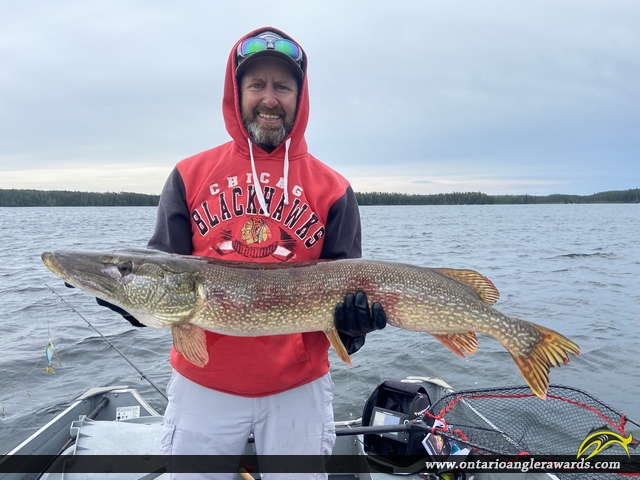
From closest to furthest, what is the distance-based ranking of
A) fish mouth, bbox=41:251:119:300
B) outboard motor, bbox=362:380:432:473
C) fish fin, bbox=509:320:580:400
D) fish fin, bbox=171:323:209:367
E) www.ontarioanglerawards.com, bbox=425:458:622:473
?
1. fish fin, bbox=171:323:209:367
2. fish mouth, bbox=41:251:119:300
3. fish fin, bbox=509:320:580:400
4. www.ontarioanglerawards.com, bbox=425:458:622:473
5. outboard motor, bbox=362:380:432:473

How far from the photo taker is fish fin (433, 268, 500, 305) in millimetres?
2820

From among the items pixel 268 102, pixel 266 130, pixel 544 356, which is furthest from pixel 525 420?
pixel 268 102

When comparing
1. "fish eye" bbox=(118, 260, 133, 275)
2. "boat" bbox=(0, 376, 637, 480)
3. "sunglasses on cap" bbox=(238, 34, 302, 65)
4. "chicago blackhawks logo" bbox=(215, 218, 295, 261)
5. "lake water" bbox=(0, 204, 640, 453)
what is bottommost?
"lake water" bbox=(0, 204, 640, 453)

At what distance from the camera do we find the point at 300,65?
291 centimetres

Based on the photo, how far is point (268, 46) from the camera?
2762 mm

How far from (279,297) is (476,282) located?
1.26 m

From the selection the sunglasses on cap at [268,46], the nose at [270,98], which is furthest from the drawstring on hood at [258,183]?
the sunglasses on cap at [268,46]

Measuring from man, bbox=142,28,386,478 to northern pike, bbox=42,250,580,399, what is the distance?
4.4 inches

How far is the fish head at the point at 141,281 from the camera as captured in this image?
8.29ft

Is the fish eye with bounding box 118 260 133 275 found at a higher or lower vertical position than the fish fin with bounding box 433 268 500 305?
higher

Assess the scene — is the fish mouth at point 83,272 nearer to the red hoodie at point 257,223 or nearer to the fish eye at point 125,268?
the fish eye at point 125,268

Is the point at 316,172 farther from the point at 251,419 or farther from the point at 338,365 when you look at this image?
the point at 338,365

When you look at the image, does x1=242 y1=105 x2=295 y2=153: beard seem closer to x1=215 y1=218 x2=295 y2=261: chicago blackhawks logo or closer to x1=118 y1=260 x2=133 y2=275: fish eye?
x1=215 y1=218 x2=295 y2=261: chicago blackhawks logo

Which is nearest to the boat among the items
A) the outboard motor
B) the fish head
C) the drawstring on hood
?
the outboard motor
